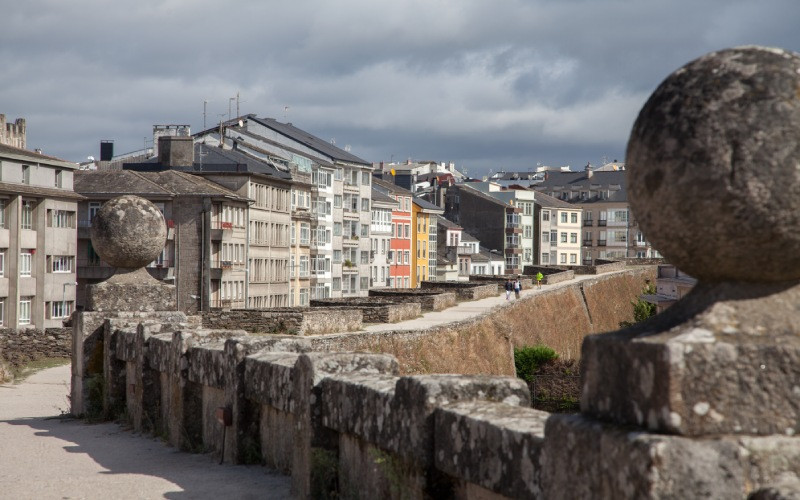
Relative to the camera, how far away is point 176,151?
80688mm

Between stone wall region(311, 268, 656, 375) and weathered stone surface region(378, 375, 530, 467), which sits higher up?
weathered stone surface region(378, 375, 530, 467)

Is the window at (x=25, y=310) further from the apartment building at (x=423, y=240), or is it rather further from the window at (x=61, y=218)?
the apartment building at (x=423, y=240)

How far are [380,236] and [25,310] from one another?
48.4 meters

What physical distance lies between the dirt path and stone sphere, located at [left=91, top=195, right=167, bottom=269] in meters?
2.27

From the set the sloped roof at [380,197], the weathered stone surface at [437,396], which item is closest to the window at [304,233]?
the sloped roof at [380,197]

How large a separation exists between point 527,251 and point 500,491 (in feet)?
467

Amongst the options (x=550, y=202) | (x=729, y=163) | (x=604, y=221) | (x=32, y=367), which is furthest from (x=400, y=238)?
(x=729, y=163)

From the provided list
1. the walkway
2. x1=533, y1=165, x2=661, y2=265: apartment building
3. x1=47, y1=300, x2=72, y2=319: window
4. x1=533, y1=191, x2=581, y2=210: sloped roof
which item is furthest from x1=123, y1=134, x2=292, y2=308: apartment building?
x1=533, y1=165, x2=661, y2=265: apartment building

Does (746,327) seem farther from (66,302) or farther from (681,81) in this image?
(66,302)

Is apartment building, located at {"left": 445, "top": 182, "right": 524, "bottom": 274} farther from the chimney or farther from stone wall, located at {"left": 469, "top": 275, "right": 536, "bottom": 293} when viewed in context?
the chimney

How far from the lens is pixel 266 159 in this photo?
8812cm

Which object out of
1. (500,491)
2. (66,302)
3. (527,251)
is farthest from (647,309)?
(500,491)

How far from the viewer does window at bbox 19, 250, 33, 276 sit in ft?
217

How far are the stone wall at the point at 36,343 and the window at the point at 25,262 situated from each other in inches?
1152
